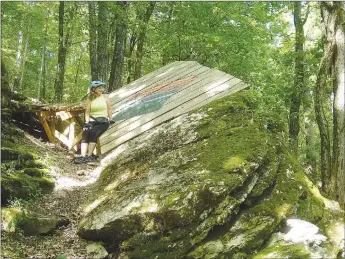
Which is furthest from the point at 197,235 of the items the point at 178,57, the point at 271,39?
the point at 271,39

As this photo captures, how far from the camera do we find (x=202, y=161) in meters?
4.46

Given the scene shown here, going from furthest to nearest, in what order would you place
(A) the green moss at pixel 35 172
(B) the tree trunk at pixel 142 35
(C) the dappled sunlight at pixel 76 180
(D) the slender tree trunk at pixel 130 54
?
(D) the slender tree trunk at pixel 130 54
(B) the tree trunk at pixel 142 35
(C) the dappled sunlight at pixel 76 180
(A) the green moss at pixel 35 172

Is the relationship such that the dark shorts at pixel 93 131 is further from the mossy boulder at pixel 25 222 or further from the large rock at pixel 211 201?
the mossy boulder at pixel 25 222

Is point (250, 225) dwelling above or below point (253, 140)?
below

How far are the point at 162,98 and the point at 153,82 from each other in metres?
1.42

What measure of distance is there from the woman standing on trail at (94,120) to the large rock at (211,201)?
190 cm

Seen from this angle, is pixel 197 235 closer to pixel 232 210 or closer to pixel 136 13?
pixel 232 210

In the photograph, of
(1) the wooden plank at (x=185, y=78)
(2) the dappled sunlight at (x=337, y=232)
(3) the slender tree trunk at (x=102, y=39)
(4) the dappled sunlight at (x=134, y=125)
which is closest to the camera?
(2) the dappled sunlight at (x=337, y=232)

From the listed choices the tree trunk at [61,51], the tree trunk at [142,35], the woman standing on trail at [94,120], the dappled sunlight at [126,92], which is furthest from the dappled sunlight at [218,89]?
the tree trunk at [61,51]

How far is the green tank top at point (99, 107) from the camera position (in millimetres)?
7094

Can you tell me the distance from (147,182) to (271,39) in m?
13.3

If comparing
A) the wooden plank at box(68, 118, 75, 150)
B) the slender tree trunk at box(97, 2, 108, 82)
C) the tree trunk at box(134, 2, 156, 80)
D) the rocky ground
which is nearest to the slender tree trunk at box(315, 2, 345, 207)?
the rocky ground

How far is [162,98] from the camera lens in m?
7.34

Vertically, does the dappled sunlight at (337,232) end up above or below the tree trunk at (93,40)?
below
